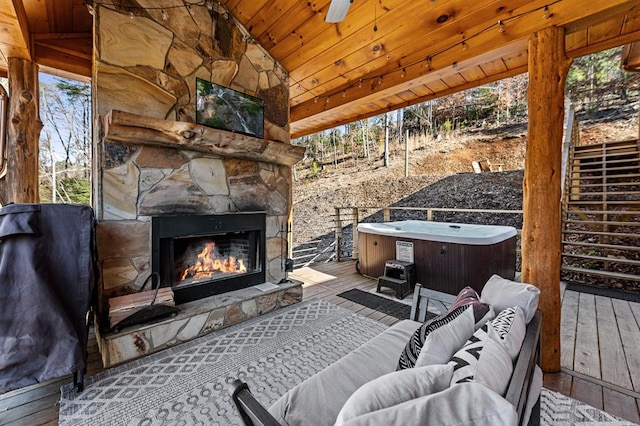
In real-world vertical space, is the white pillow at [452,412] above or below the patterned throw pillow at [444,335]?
above

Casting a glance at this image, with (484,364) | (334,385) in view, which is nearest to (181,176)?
(334,385)

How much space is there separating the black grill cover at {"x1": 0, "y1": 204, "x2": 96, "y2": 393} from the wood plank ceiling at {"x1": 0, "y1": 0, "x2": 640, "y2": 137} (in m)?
1.52

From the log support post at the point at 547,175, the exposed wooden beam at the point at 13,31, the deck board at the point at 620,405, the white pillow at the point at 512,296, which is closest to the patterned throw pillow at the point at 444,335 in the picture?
the white pillow at the point at 512,296

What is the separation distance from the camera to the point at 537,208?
6.35ft

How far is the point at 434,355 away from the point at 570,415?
1285mm

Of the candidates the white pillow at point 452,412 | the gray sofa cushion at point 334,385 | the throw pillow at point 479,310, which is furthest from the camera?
the throw pillow at point 479,310

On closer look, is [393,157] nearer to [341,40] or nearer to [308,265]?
[308,265]

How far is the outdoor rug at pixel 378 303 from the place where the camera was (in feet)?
9.51

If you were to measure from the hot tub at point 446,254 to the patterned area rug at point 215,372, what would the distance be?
1.14m

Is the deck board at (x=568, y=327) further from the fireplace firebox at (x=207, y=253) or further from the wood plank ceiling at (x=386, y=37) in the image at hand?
the fireplace firebox at (x=207, y=253)

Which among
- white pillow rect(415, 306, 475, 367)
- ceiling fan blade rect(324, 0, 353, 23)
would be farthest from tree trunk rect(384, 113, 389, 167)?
white pillow rect(415, 306, 475, 367)

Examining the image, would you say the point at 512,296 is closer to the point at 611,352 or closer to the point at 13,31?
the point at 611,352

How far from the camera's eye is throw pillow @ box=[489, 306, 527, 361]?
1.01 meters

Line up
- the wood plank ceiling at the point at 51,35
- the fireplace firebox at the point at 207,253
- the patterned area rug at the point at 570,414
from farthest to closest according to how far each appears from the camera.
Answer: the fireplace firebox at the point at 207,253 < the wood plank ceiling at the point at 51,35 < the patterned area rug at the point at 570,414
